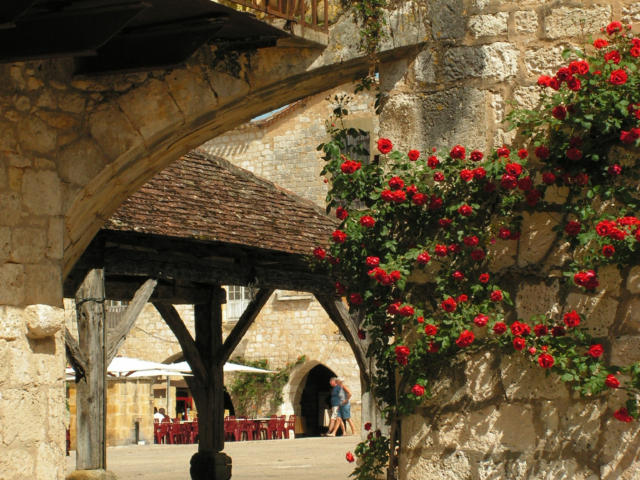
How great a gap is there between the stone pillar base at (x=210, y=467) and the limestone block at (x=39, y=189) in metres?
5.35

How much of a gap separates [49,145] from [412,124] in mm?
2079

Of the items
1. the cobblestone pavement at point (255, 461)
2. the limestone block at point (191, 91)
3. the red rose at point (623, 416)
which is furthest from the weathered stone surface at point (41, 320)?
the cobblestone pavement at point (255, 461)

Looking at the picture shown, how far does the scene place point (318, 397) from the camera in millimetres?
23172

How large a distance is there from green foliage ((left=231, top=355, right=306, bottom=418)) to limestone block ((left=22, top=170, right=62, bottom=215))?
52.2ft

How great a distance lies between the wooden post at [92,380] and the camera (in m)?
8.62

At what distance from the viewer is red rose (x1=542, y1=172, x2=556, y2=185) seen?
167 inches

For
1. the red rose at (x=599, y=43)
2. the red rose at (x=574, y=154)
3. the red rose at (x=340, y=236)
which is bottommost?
the red rose at (x=340, y=236)

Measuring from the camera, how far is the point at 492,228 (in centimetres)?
436

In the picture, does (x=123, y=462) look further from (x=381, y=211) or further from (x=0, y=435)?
(x=381, y=211)

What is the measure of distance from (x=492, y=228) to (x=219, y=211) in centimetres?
616

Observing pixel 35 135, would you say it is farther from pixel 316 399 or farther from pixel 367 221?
pixel 316 399

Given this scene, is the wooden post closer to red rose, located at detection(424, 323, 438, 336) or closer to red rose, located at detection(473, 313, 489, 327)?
red rose, located at detection(424, 323, 438, 336)

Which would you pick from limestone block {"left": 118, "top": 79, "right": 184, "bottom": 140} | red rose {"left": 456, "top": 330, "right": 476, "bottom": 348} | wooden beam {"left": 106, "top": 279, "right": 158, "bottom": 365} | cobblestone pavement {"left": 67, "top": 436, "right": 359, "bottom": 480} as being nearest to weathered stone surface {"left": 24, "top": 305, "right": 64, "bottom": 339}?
limestone block {"left": 118, "top": 79, "right": 184, "bottom": 140}

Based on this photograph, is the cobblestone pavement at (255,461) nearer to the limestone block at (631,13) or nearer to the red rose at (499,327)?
the red rose at (499,327)
